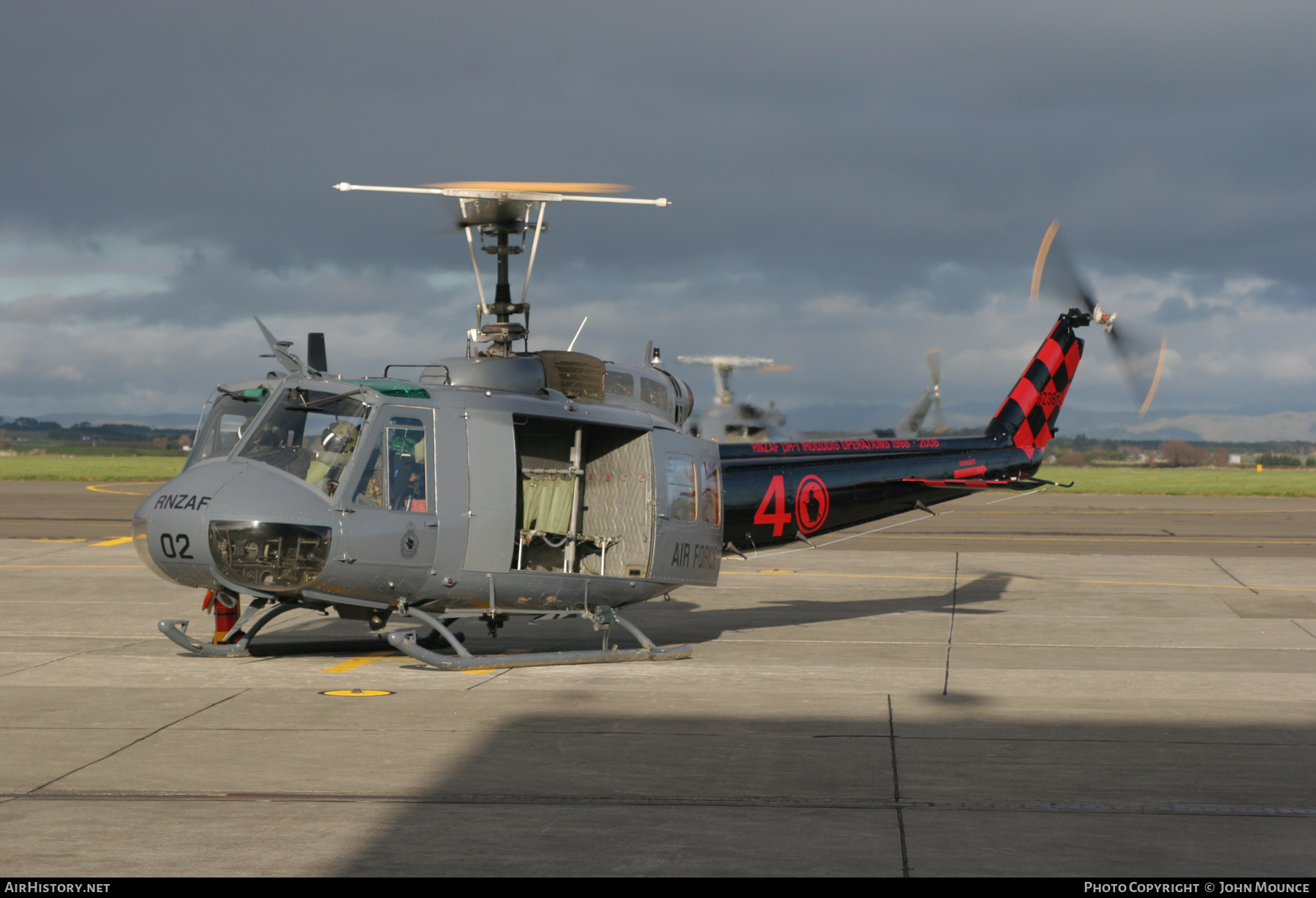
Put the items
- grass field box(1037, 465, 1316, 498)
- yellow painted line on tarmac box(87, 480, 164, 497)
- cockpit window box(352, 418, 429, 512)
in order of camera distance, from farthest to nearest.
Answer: grass field box(1037, 465, 1316, 498)
yellow painted line on tarmac box(87, 480, 164, 497)
cockpit window box(352, 418, 429, 512)

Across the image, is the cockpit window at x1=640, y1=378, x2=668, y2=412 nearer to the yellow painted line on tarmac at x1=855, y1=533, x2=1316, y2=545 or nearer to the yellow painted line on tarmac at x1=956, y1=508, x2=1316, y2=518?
the yellow painted line on tarmac at x1=855, y1=533, x2=1316, y2=545

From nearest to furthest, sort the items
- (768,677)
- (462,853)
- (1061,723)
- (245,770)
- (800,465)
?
(462,853) → (245,770) → (1061,723) → (768,677) → (800,465)

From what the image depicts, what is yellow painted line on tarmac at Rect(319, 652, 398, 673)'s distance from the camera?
40.8ft

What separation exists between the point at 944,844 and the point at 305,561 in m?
6.99

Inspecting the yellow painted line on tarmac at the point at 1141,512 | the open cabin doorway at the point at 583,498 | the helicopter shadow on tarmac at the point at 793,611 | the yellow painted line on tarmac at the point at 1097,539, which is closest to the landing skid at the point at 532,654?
the open cabin doorway at the point at 583,498

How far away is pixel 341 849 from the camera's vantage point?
6277 millimetres

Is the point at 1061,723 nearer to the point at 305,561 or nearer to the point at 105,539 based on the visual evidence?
the point at 305,561

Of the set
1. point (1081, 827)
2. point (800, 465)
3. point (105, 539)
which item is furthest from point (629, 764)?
point (105, 539)

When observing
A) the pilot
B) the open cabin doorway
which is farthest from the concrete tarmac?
the pilot

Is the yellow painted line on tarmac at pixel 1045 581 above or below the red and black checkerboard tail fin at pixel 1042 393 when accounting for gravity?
below

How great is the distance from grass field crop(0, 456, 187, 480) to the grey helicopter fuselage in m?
45.2

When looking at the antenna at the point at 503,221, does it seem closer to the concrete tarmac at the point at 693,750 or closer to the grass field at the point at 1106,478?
the concrete tarmac at the point at 693,750

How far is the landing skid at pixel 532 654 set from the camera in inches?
481

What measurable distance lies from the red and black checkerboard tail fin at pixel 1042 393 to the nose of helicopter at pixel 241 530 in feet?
39.3
